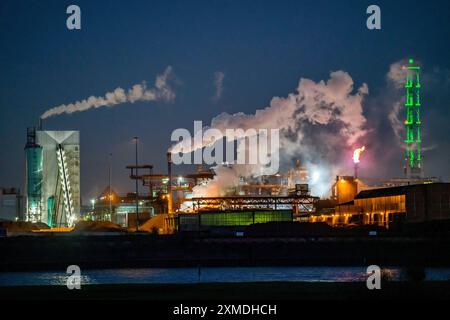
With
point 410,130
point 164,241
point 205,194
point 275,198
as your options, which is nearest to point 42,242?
point 164,241

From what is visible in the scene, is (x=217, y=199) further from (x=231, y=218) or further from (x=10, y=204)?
(x=10, y=204)

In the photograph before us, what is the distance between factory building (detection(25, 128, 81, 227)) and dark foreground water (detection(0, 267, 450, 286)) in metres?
56.0

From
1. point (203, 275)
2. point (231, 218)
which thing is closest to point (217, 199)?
point (231, 218)

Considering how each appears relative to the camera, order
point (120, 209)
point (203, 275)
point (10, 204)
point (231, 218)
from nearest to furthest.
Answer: point (203, 275) < point (231, 218) < point (120, 209) < point (10, 204)

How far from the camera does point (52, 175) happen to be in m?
125

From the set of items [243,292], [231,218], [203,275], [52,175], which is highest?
[52,175]

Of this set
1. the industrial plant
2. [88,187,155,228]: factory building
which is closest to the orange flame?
the industrial plant

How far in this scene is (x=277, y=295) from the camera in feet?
124

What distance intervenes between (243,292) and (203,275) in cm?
2138

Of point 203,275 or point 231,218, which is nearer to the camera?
point 203,275

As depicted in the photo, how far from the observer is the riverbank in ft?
119

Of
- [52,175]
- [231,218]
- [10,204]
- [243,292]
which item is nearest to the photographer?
[243,292]

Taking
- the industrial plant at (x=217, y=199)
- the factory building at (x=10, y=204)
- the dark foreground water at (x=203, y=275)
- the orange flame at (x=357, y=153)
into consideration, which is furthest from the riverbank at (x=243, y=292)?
the factory building at (x=10, y=204)
